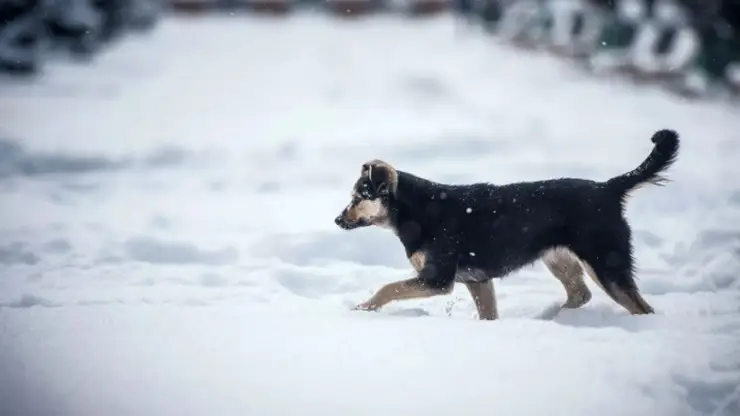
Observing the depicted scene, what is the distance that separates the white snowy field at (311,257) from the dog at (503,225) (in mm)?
240

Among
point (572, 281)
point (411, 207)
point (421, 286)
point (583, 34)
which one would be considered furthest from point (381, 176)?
point (583, 34)

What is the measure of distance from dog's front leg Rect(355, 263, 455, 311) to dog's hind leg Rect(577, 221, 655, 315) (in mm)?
783

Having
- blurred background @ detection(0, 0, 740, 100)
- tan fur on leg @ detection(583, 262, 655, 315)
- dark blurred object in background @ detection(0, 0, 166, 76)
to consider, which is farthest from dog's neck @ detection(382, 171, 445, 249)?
dark blurred object in background @ detection(0, 0, 166, 76)

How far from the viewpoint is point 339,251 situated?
21.3 ft

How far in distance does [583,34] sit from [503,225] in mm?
14521

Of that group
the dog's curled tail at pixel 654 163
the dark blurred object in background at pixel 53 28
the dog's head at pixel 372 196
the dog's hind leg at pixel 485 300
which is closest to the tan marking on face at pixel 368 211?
the dog's head at pixel 372 196

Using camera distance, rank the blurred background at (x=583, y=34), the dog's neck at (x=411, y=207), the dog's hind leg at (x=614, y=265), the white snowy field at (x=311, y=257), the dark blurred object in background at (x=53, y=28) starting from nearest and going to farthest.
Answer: the white snowy field at (x=311, y=257)
the dog's hind leg at (x=614, y=265)
the dog's neck at (x=411, y=207)
the blurred background at (x=583, y=34)
the dark blurred object in background at (x=53, y=28)

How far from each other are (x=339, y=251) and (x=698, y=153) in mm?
5414

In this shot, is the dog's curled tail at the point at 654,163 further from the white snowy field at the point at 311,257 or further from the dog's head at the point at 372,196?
the dog's head at the point at 372,196

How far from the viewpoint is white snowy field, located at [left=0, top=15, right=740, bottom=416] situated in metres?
3.61

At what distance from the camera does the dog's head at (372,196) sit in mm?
4719

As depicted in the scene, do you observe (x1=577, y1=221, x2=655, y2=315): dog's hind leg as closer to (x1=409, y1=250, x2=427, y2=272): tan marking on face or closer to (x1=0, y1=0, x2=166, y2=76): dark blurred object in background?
(x1=409, y1=250, x2=427, y2=272): tan marking on face

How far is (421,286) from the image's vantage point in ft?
14.9

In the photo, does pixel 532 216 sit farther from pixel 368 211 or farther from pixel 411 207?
pixel 368 211
